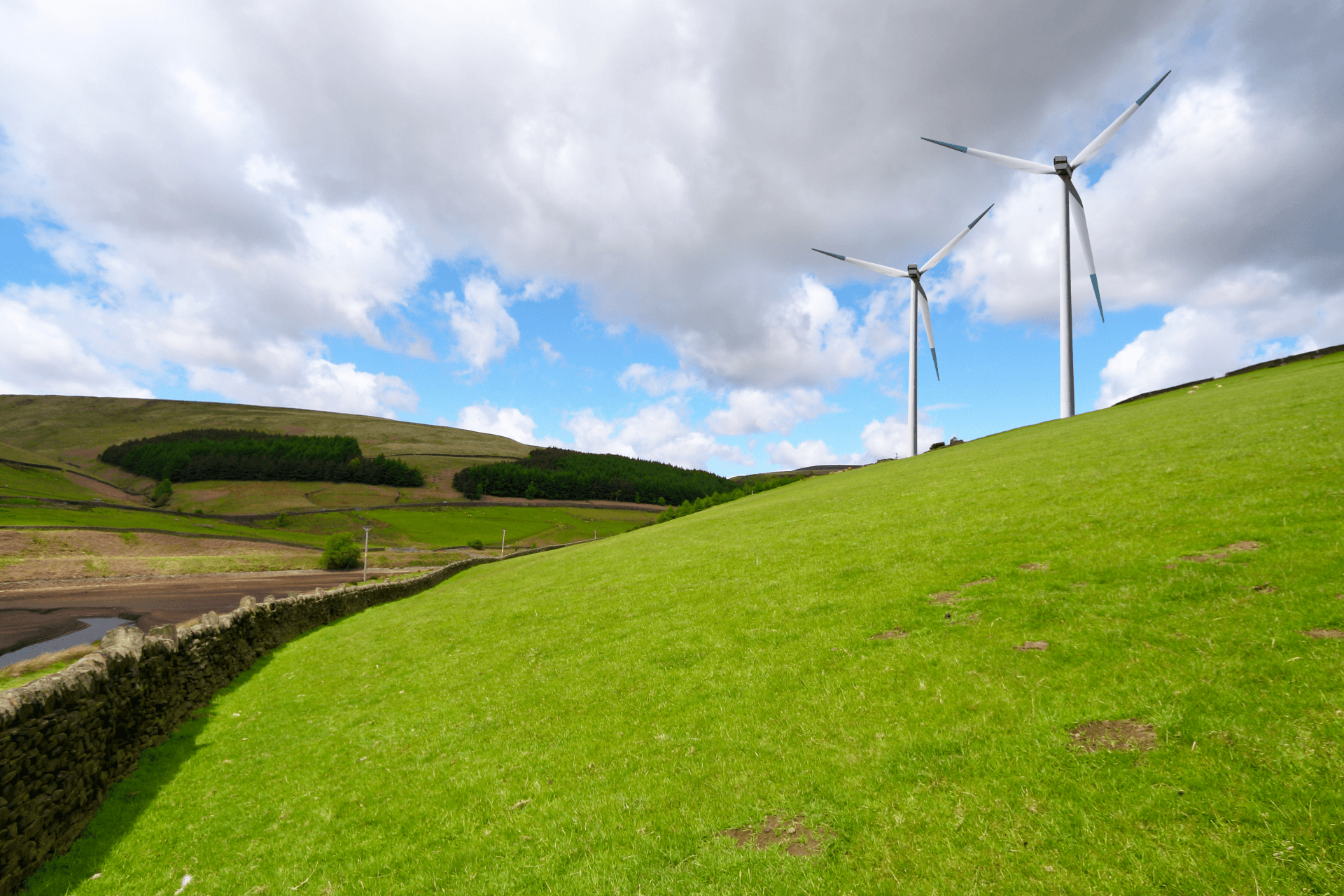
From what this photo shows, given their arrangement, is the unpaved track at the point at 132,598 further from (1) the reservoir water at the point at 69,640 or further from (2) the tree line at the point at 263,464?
(2) the tree line at the point at 263,464

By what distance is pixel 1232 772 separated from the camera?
263 inches

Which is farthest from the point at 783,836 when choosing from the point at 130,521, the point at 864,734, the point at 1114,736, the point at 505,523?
the point at 130,521

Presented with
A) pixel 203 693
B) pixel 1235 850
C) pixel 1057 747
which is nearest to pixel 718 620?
pixel 1057 747

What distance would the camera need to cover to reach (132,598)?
5909 cm

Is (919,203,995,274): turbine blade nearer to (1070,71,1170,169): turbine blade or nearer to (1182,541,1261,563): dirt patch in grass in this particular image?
(1070,71,1170,169): turbine blade

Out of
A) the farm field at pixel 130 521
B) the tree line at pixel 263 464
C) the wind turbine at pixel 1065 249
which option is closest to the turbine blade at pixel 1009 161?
the wind turbine at pixel 1065 249

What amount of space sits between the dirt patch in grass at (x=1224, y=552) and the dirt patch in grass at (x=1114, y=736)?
688 centimetres

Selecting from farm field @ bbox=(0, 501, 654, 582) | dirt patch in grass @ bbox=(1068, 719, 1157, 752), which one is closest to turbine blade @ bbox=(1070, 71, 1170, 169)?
dirt patch in grass @ bbox=(1068, 719, 1157, 752)

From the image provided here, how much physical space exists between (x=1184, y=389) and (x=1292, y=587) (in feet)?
200

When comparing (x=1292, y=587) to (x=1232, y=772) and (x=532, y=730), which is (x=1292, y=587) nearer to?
(x=1232, y=772)

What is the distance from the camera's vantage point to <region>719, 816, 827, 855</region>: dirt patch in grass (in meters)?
7.43

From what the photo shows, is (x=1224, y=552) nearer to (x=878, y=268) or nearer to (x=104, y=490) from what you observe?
(x=878, y=268)

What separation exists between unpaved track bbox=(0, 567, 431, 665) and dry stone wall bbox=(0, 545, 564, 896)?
29.2 meters

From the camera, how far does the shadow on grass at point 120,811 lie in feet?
32.6
